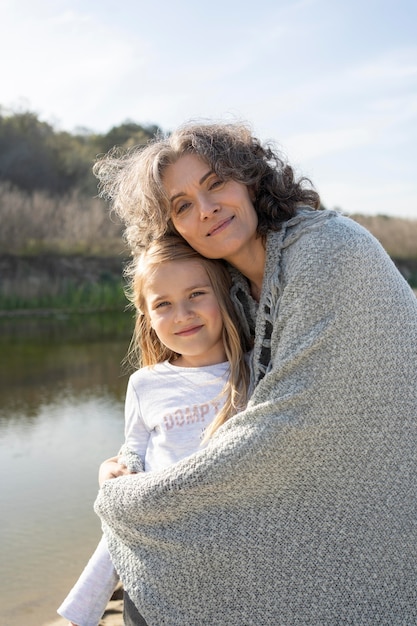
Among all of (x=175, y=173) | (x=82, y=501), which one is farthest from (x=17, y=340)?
(x=175, y=173)

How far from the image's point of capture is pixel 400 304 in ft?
6.48

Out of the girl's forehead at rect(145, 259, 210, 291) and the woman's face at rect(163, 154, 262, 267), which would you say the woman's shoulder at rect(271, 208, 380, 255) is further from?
the girl's forehead at rect(145, 259, 210, 291)

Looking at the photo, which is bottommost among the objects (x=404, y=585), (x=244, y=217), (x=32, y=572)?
(x=32, y=572)

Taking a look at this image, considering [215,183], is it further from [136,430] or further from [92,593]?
[92,593]

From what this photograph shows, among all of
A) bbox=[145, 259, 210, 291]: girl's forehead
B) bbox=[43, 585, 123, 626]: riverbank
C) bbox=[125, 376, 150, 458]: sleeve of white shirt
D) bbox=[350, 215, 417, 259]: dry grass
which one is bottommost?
bbox=[350, 215, 417, 259]: dry grass

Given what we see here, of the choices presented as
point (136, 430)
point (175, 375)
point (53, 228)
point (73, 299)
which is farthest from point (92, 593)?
point (53, 228)

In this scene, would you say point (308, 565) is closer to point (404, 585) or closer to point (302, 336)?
point (404, 585)

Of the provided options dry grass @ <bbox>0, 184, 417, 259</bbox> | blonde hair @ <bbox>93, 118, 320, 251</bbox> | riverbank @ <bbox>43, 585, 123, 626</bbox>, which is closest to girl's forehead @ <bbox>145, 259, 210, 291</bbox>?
blonde hair @ <bbox>93, 118, 320, 251</bbox>

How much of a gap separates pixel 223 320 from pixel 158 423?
37 cm

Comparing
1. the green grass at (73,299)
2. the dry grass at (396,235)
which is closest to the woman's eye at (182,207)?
the green grass at (73,299)

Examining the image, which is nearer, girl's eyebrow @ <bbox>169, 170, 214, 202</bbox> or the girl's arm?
the girl's arm

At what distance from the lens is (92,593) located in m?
2.15

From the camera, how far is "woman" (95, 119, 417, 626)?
73.4 inches

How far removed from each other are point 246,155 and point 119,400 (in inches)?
164
